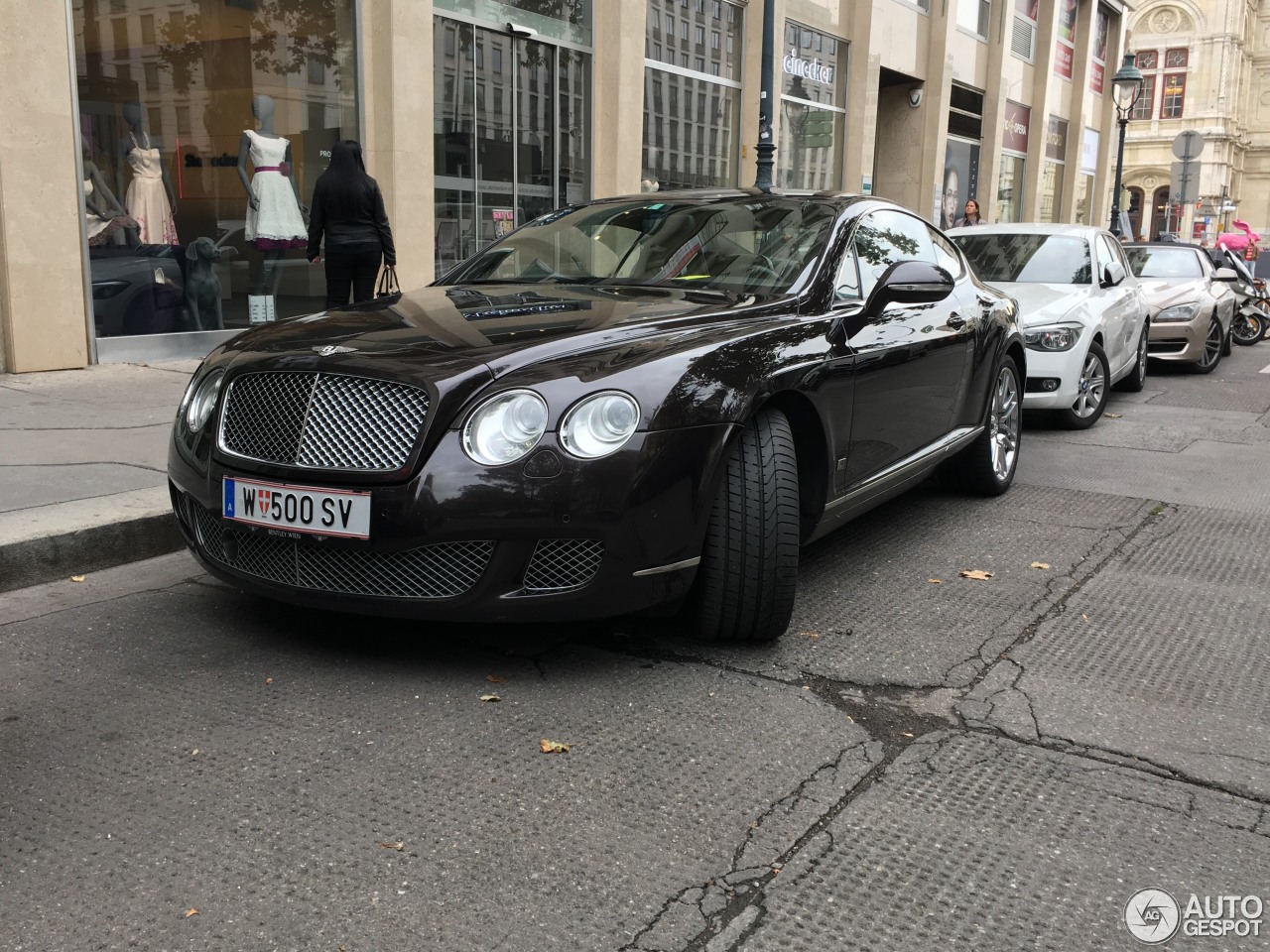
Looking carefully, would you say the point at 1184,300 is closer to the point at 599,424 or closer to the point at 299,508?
the point at 599,424

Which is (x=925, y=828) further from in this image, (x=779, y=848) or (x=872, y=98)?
(x=872, y=98)

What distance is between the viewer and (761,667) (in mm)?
3729

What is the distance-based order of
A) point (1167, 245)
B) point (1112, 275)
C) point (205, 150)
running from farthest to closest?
point (1167, 245), point (205, 150), point (1112, 275)

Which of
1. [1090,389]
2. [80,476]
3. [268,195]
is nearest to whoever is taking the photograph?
[80,476]

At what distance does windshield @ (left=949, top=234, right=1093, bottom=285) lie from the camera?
31.1 ft

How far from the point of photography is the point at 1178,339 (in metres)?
12.8

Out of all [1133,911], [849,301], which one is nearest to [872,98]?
[849,301]

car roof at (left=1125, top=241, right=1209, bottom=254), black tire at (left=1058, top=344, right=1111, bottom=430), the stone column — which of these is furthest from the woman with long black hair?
car roof at (left=1125, top=241, right=1209, bottom=254)

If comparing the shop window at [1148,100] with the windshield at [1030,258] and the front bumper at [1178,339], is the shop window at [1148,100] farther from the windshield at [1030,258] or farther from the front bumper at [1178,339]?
the windshield at [1030,258]

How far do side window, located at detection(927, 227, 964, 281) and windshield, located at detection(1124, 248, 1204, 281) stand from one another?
8.04 metres

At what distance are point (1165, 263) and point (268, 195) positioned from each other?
379 inches

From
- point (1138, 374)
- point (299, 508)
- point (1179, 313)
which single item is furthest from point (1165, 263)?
point (299, 508)

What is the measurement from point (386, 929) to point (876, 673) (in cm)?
191

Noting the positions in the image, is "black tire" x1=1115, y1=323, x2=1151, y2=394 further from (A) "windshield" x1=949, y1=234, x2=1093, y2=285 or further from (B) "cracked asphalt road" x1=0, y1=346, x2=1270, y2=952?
(B) "cracked asphalt road" x1=0, y1=346, x2=1270, y2=952
